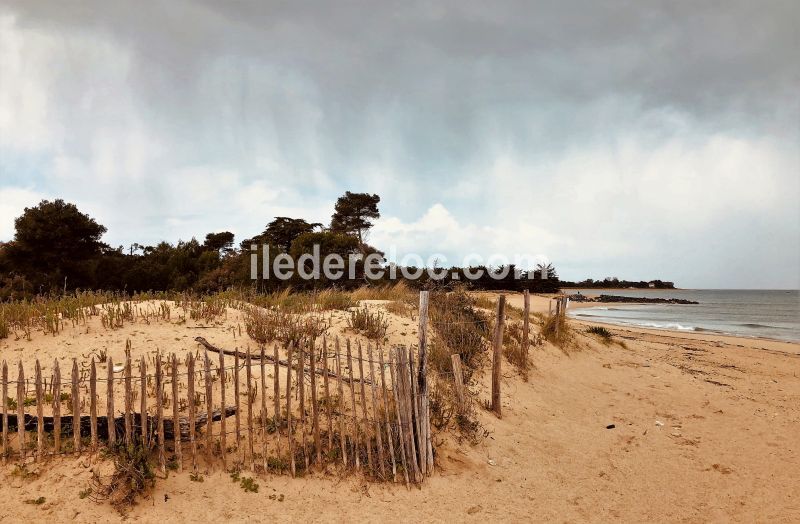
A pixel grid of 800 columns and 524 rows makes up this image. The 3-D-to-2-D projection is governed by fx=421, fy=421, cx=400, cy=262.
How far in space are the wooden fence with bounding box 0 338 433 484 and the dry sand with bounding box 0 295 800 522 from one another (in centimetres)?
22

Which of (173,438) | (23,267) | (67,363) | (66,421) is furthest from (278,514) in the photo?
(23,267)

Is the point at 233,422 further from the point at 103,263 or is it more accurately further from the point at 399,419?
the point at 103,263

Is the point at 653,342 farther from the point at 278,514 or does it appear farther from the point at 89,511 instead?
the point at 89,511

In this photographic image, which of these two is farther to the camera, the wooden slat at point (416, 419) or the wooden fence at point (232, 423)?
the wooden slat at point (416, 419)

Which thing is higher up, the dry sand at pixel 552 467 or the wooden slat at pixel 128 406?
the wooden slat at pixel 128 406

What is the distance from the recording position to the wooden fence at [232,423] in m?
4.27

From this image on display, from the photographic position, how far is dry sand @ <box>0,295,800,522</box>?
4.14 m

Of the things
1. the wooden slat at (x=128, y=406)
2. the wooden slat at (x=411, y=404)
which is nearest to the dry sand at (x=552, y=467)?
the wooden slat at (x=411, y=404)

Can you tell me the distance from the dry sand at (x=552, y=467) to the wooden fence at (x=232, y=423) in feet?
0.73

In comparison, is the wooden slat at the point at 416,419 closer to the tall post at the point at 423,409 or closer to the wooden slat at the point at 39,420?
the tall post at the point at 423,409

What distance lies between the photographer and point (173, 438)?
464 cm

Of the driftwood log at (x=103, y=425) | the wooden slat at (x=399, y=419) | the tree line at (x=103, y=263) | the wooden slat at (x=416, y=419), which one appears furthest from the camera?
the tree line at (x=103, y=263)

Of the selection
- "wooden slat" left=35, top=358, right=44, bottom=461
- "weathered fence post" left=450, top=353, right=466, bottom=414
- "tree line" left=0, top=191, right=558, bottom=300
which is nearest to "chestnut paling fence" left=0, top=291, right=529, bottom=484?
"wooden slat" left=35, top=358, right=44, bottom=461

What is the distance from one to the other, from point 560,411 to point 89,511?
7.23 m
